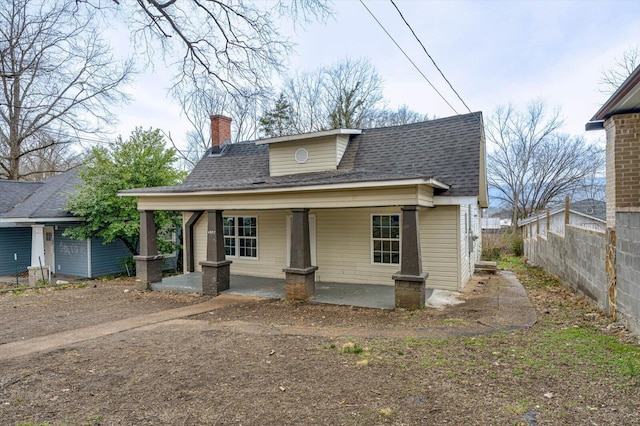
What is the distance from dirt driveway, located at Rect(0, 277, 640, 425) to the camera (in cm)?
331

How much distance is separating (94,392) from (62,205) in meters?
13.8

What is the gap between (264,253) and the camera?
12.0 metres

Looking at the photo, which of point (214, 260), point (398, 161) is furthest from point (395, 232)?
point (214, 260)

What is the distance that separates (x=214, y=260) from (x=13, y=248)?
1197 centimetres

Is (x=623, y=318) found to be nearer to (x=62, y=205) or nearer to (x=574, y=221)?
(x=574, y=221)

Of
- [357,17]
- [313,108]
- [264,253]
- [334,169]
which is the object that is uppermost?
[313,108]

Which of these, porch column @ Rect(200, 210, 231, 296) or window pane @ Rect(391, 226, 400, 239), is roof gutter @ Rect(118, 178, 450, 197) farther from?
window pane @ Rect(391, 226, 400, 239)

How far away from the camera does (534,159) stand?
99.7 feet

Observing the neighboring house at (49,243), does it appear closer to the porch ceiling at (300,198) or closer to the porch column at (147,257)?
the porch column at (147,257)

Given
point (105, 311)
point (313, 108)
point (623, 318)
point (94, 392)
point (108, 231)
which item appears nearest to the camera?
point (94, 392)

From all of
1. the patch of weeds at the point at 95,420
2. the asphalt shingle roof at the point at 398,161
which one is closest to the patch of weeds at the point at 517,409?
the patch of weeds at the point at 95,420

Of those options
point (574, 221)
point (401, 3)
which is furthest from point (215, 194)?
point (574, 221)

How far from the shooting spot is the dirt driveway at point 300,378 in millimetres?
3311

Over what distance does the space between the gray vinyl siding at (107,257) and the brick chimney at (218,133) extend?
585 cm
